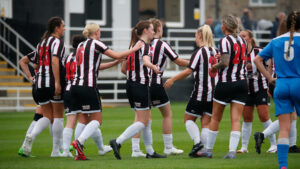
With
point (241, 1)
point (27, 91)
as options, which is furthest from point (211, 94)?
point (241, 1)

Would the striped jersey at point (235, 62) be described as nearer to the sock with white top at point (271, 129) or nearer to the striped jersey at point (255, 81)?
the sock with white top at point (271, 129)

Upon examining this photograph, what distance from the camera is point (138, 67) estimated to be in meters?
9.88

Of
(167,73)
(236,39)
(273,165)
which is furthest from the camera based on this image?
(167,73)

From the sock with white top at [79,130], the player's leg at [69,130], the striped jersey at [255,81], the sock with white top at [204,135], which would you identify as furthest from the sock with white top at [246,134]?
the player's leg at [69,130]

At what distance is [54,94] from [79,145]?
4.71 feet

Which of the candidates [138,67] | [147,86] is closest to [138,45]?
[138,67]

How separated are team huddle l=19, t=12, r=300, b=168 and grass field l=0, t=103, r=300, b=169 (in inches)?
11.1

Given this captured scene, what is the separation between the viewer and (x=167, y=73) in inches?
966

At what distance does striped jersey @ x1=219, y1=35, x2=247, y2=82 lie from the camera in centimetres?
941

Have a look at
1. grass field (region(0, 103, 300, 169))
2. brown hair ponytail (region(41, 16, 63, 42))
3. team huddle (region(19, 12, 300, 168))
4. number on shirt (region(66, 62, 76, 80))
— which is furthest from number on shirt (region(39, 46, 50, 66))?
grass field (region(0, 103, 300, 169))

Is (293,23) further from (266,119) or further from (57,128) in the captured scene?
(57,128)

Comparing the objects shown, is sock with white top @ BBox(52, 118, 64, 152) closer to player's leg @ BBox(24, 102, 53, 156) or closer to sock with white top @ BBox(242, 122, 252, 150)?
player's leg @ BBox(24, 102, 53, 156)

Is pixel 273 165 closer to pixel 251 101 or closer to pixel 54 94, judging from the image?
pixel 251 101

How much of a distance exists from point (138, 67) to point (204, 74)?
106cm
